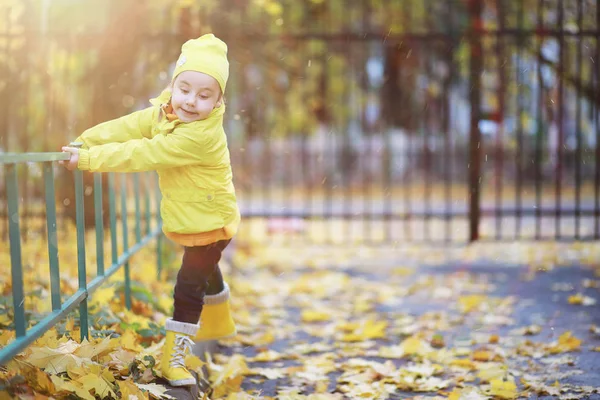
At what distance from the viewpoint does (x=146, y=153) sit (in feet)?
9.52

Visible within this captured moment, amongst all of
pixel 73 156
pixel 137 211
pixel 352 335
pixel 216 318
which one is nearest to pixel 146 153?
pixel 73 156

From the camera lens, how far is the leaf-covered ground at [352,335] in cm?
305

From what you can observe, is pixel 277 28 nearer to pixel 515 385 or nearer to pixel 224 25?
pixel 224 25

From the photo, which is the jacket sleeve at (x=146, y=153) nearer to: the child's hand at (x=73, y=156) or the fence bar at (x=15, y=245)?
the child's hand at (x=73, y=156)

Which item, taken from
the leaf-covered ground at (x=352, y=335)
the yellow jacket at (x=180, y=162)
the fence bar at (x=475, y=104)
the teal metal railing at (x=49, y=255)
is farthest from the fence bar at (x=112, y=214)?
the fence bar at (x=475, y=104)

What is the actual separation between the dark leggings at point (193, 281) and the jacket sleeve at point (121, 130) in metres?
0.53

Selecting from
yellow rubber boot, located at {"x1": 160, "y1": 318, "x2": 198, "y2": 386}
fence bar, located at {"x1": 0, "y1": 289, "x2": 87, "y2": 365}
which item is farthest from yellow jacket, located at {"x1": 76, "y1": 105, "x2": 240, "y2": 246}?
fence bar, located at {"x1": 0, "y1": 289, "x2": 87, "y2": 365}

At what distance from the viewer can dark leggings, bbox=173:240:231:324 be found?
319 cm

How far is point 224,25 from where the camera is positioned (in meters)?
6.71

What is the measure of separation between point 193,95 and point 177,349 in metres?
1.06

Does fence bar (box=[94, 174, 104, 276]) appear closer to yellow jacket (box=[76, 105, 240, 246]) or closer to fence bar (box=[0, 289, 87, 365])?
fence bar (box=[0, 289, 87, 365])

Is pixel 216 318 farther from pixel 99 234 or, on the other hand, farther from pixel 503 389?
pixel 503 389

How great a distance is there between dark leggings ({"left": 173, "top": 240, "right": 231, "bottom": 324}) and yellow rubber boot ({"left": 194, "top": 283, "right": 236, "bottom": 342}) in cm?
27

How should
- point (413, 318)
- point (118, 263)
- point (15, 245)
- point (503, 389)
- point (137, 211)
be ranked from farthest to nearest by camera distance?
point (413, 318), point (137, 211), point (118, 263), point (503, 389), point (15, 245)
